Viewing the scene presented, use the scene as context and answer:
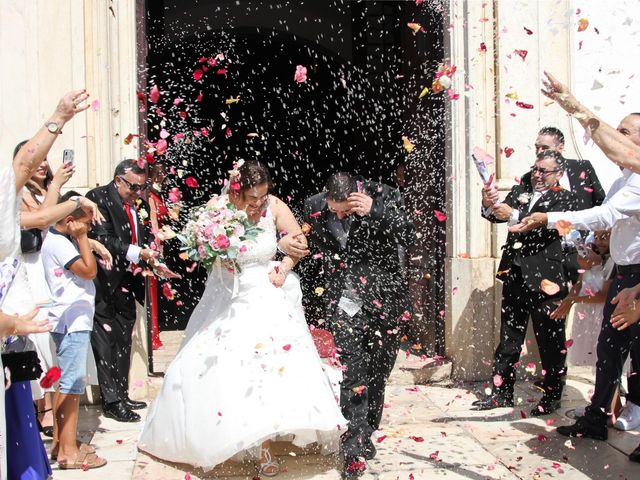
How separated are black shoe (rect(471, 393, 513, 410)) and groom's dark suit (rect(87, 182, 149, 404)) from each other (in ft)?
9.11

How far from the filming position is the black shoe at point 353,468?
4676 mm

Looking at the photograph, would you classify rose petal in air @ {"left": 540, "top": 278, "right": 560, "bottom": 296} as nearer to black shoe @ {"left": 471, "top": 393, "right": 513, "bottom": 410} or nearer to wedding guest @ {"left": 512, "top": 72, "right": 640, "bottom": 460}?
wedding guest @ {"left": 512, "top": 72, "right": 640, "bottom": 460}

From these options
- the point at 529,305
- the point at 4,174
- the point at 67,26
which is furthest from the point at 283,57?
the point at 4,174

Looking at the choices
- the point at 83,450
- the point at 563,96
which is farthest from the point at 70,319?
the point at 563,96

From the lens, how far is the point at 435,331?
754 centimetres

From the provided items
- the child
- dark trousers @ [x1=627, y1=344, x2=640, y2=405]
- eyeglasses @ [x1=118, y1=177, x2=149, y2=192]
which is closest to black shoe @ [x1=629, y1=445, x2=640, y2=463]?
dark trousers @ [x1=627, y1=344, x2=640, y2=405]

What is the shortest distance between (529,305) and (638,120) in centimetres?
172

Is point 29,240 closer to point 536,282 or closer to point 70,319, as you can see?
point 70,319

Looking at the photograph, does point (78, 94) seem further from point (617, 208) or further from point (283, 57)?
point (283, 57)

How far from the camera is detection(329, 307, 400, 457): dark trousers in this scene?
4.82m

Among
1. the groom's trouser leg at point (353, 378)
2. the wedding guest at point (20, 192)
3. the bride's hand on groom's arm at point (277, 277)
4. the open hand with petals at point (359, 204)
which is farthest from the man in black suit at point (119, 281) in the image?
the wedding guest at point (20, 192)

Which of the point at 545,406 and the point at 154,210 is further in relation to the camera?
the point at 154,210

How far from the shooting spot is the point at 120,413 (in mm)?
5953

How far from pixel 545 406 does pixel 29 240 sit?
3.89m
